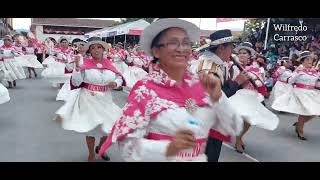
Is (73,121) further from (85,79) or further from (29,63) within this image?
(29,63)

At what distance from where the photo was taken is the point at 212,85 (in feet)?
8.14

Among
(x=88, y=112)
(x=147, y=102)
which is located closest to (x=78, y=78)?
(x=88, y=112)

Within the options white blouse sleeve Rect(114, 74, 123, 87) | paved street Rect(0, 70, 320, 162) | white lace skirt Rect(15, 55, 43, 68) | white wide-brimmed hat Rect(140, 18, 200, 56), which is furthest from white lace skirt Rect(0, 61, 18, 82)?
white wide-brimmed hat Rect(140, 18, 200, 56)

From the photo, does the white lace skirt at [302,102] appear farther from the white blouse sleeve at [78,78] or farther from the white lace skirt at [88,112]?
the white blouse sleeve at [78,78]

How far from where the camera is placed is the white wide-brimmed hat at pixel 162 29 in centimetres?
254

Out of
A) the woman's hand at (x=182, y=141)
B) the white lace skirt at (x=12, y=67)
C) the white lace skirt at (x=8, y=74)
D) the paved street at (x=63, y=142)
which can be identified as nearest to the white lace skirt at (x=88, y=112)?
the paved street at (x=63, y=142)

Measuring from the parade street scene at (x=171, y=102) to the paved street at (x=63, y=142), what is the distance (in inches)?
0.7

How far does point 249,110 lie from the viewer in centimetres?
652

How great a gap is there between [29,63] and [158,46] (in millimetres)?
14899

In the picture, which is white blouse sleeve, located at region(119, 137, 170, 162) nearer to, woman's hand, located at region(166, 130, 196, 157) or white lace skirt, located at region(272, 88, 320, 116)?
woman's hand, located at region(166, 130, 196, 157)

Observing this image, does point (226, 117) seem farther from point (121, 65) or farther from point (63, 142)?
point (121, 65)
